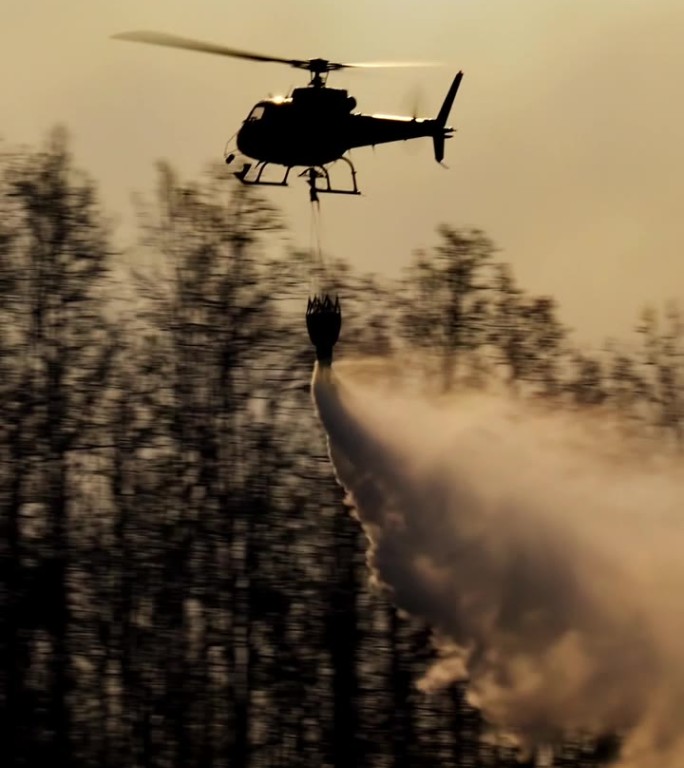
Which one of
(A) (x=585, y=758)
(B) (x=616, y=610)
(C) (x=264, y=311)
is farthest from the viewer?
(C) (x=264, y=311)

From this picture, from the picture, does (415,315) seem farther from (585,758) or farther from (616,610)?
(616,610)

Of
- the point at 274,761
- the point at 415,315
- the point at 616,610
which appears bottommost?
the point at 274,761

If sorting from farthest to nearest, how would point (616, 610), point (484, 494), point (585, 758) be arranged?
1. point (585, 758)
2. point (484, 494)
3. point (616, 610)

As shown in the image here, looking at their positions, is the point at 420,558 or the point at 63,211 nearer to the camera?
the point at 420,558

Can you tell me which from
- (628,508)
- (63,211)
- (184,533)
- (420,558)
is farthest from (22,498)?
(628,508)

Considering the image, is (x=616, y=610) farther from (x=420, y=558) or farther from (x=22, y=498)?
(x=22, y=498)

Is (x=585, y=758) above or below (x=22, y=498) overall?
below

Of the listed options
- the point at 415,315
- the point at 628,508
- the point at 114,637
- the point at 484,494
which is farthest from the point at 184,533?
the point at 628,508
